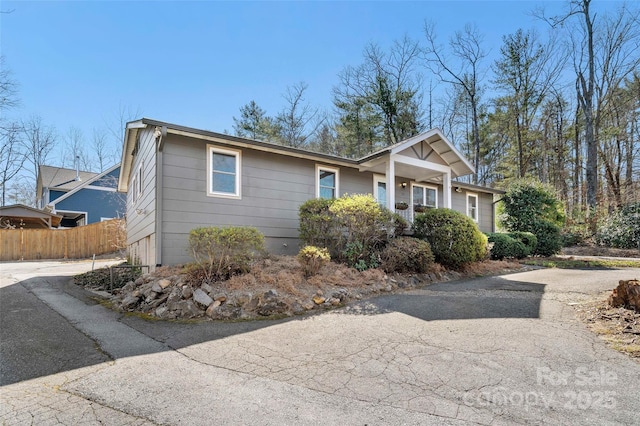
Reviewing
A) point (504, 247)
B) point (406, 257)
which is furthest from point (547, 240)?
point (406, 257)

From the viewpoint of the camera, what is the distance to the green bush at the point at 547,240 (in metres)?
12.9

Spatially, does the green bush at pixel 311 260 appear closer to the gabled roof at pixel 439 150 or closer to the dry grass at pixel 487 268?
the dry grass at pixel 487 268

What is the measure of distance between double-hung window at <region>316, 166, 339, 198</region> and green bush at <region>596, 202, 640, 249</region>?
13.3 metres

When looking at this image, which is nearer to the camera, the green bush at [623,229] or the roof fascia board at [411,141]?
the roof fascia board at [411,141]

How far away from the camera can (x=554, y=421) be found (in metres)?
2.32

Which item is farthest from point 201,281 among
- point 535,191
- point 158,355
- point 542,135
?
point 542,135

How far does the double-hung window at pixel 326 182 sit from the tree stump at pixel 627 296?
288 inches

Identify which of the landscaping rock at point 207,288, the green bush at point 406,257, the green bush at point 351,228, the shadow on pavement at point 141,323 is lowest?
the shadow on pavement at point 141,323

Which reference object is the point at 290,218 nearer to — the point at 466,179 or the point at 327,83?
the point at 327,83

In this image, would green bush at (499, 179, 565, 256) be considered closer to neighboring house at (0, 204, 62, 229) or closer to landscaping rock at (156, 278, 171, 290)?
landscaping rock at (156, 278, 171, 290)

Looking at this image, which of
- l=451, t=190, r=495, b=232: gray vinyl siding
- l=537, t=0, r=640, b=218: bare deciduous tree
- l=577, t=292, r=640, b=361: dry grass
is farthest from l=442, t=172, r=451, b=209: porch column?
l=537, t=0, r=640, b=218: bare deciduous tree

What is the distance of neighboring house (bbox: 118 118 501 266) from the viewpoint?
25.2ft

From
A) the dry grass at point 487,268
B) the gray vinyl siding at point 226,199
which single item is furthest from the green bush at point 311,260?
the dry grass at point 487,268

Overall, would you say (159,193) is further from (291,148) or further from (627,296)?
(627,296)
